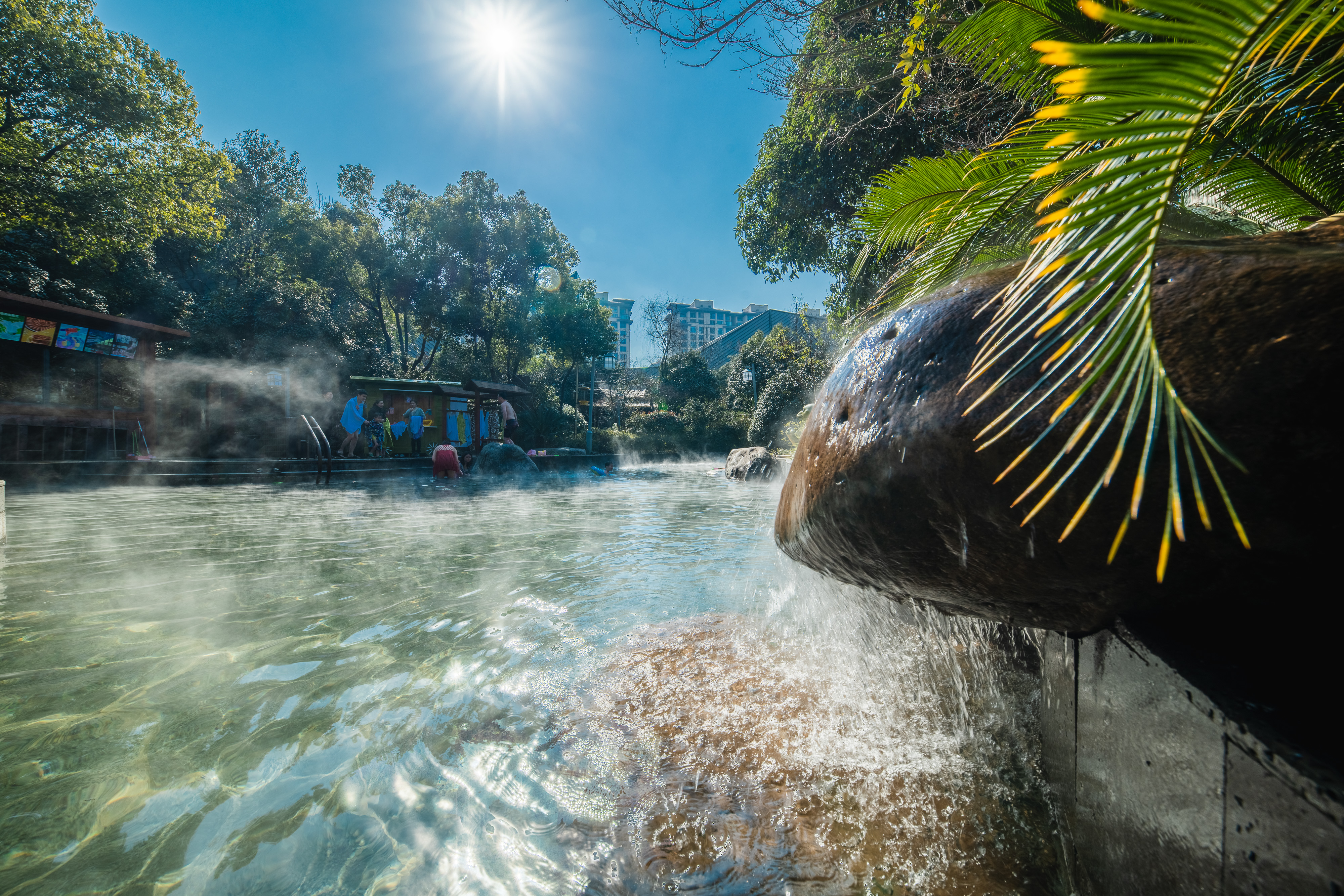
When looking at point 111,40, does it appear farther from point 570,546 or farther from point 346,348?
point 570,546

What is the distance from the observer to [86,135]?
15.7 m

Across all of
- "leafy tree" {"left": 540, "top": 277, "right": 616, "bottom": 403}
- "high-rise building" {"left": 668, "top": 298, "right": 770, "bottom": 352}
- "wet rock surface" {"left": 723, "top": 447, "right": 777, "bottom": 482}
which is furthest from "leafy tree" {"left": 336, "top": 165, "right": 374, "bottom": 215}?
"high-rise building" {"left": 668, "top": 298, "right": 770, "bottom": 352}

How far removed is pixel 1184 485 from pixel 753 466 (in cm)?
1506

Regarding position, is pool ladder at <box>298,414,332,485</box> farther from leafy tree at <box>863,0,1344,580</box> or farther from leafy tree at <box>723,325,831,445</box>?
leafy tree at <box>863,0,1344,580</box>

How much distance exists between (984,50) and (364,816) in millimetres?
5018

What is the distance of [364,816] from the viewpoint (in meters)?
1.82

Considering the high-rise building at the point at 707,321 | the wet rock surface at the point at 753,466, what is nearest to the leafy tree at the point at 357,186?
the wet rock surface at the point at 753,466

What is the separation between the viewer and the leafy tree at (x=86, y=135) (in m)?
14.5

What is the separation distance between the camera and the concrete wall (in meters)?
0.92

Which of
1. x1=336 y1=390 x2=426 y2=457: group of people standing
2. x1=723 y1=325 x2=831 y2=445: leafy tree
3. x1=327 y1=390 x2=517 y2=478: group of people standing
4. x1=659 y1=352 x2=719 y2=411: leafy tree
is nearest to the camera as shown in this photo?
x1=327 y1=390 x2=517 y2=478: group of people standing

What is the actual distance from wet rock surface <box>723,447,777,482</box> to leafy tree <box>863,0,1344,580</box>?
12.9m

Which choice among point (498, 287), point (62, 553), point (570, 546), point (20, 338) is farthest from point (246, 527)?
point (498, 287)

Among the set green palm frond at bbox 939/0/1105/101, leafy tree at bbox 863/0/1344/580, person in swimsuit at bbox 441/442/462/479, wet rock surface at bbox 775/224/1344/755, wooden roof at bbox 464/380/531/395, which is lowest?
person in swimsuit at bbox 441/442/462/479

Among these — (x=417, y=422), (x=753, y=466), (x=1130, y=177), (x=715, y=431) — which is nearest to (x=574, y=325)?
(x=715, y=431)
